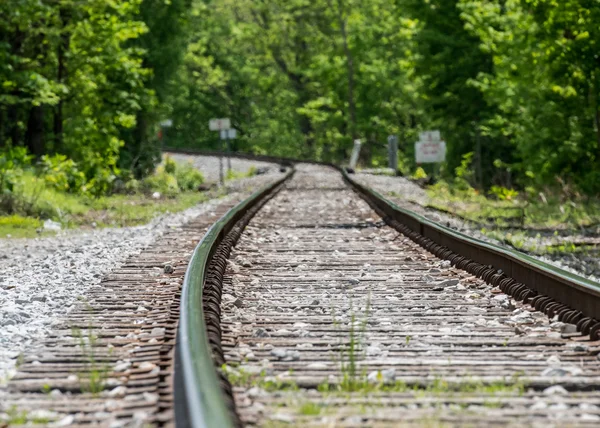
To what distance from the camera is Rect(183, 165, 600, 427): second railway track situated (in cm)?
370

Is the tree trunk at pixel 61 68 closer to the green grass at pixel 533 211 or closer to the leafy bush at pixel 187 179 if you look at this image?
the leafy bush at pixel 187 179

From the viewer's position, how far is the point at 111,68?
2219 centimetres

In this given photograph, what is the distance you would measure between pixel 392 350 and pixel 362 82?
195 ft

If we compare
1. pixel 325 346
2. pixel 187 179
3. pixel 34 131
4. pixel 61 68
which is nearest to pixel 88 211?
pixel 61 68

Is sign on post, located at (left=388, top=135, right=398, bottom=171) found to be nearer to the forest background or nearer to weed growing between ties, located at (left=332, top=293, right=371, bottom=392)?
the forest background

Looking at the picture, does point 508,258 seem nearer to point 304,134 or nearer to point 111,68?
point 111,68

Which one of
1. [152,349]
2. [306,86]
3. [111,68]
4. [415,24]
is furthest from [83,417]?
[306,86]

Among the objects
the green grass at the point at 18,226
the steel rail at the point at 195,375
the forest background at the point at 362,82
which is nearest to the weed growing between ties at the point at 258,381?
the steel rail at the point at 195,375

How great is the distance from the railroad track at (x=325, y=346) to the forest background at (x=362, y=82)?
843 centimetres

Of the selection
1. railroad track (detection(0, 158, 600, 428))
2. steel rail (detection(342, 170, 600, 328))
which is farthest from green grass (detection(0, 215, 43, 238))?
steel rail (detection(342, 170, 600, 328))

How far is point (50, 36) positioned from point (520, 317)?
15994 mm

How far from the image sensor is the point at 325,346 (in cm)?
505

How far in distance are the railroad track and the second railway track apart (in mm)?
11

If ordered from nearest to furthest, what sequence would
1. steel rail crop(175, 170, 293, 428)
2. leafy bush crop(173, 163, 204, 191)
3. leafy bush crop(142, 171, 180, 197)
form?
steel rail crop(175, 170, 293, 428) < leafy bush crop(142, 171, 180, 197) < leafy bush crop(173, 163, 204, 191)
